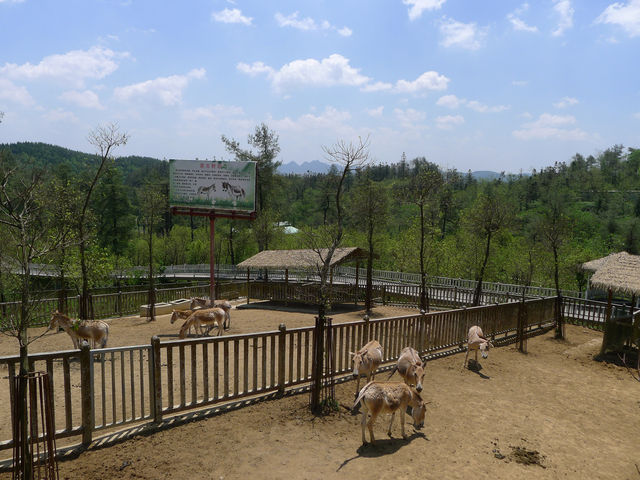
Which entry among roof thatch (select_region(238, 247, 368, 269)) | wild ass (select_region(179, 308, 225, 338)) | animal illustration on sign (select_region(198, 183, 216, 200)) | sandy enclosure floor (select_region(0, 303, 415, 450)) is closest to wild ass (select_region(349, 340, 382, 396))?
sandy enclosure floor (select_region(0, 303, 415, 450))

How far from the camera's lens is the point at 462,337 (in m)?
10.8

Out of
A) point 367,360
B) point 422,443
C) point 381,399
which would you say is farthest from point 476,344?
point 381,399

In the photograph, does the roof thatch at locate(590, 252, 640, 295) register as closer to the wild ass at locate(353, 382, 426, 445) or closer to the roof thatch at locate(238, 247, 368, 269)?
the wild ass at locate(353, 382, 426, 445)

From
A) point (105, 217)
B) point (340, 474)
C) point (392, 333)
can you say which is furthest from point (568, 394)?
point (105, 217)

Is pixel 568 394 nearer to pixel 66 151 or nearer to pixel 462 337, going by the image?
pixel 462 337

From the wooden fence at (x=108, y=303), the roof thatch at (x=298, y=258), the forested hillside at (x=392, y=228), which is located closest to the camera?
the wooden fence at (x=108, y=303)

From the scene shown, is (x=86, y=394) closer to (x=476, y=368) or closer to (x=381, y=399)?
(x=381, y=399)

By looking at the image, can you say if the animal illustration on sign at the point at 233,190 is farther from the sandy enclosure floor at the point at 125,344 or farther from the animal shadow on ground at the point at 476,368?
the animal shadow on ground at the point at 476,368

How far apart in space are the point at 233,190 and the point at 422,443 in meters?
15.0

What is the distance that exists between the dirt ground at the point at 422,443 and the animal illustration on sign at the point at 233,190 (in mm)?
12538

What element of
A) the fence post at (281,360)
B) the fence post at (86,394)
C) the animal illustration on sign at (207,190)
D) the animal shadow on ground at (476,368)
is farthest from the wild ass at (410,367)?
the animal illustration on sign at (207,190)

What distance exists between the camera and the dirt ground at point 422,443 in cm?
481

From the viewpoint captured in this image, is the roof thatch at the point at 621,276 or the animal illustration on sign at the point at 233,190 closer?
the roof thatch at the point at 621,276

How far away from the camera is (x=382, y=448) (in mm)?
5465
